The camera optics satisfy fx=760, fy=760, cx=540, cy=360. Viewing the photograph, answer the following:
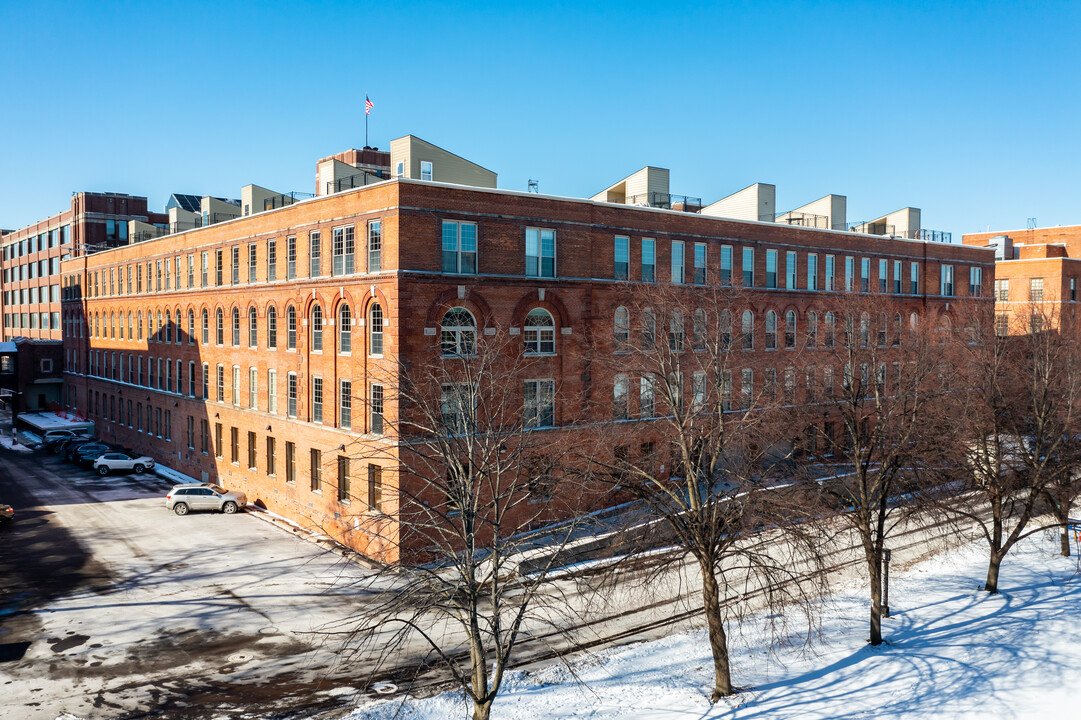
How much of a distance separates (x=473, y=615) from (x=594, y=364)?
23207 mm

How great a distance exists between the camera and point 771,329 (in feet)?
154

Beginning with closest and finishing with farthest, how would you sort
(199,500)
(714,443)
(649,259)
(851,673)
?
(851,673), (714,443), (649,259), (199,500)

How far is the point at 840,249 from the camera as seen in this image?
5025 centimetres

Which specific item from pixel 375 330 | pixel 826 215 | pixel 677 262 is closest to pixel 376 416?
pixel 375 330

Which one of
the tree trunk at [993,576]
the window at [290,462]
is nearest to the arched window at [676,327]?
the tree trunk at [993,576]

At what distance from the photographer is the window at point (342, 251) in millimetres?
34719

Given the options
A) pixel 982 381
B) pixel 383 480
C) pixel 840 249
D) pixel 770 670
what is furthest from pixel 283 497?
pixel 840 249

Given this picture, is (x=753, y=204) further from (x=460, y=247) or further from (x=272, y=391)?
(x=272, y=391)

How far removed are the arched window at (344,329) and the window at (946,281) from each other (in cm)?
4518

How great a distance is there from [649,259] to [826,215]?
19.2 metres

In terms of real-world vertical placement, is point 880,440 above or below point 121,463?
above

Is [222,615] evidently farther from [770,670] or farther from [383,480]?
[770,670]

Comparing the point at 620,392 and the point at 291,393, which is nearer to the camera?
the point at 620,392

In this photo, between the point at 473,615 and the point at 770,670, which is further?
the point at 770,670
